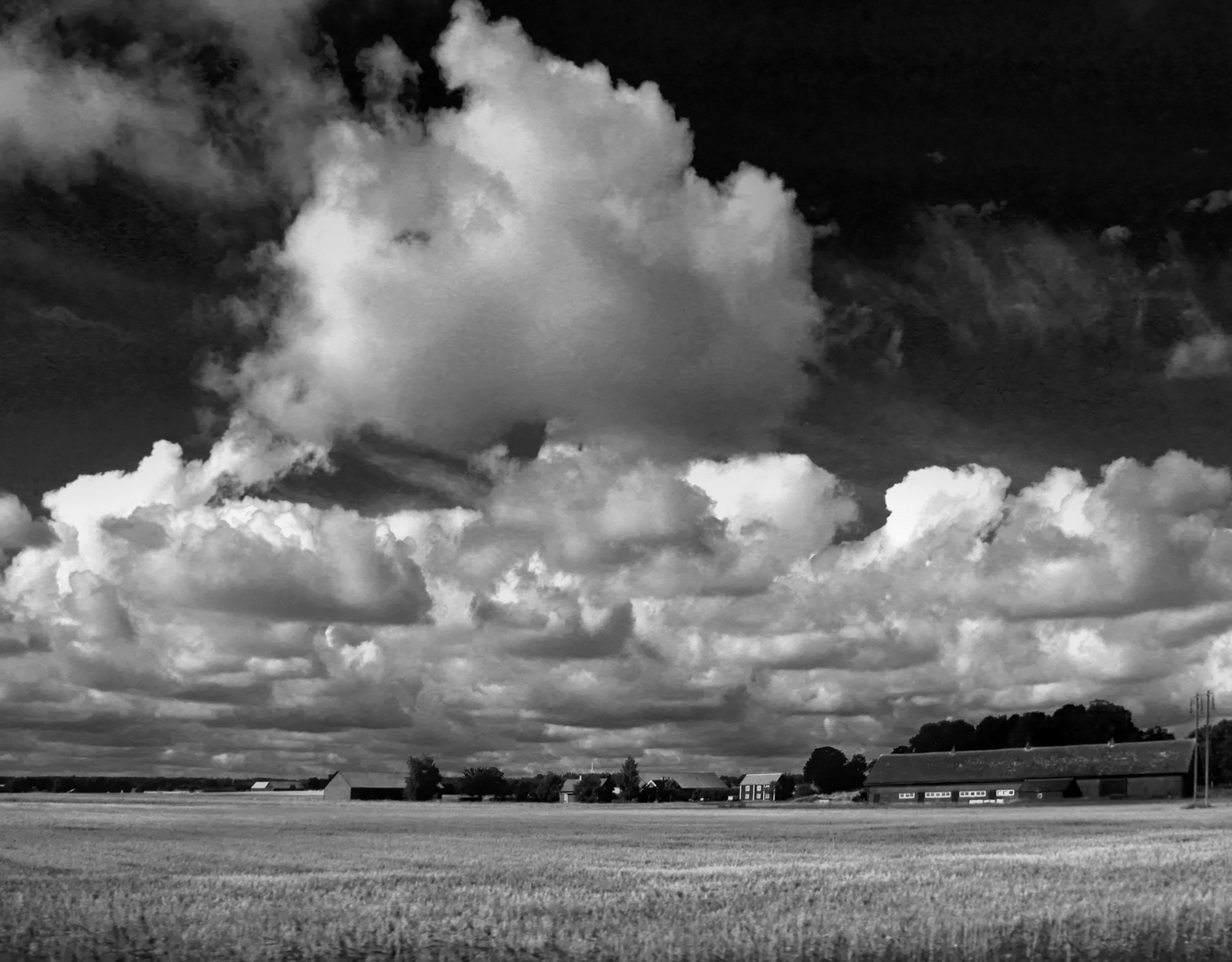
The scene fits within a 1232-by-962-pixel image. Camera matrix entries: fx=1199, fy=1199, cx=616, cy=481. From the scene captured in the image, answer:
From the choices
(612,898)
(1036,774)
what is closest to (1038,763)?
(1036,774)

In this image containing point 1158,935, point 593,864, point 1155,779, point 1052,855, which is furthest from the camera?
point 1155,779

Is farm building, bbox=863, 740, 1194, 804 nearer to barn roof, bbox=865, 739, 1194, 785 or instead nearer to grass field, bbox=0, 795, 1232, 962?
barn roof, bbox=865, 739, 1194, 785

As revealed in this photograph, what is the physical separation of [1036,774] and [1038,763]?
3227mm

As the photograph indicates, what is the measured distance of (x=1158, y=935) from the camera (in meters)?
21.8

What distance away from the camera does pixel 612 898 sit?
2827 centimetres

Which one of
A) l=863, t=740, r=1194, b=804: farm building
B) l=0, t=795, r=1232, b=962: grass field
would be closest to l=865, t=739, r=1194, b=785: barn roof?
l=863, t=740, r=1194, b=804: farm building

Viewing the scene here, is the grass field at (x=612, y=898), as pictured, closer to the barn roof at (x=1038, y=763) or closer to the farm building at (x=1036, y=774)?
the farm building at (x=1036, y=774)

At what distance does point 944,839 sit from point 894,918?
39.6 m

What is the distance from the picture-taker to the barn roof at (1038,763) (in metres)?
154

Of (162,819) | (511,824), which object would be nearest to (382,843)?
(511,824)

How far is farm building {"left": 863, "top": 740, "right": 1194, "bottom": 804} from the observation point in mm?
152375

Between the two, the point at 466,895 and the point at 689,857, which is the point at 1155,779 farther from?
the point at 466,895

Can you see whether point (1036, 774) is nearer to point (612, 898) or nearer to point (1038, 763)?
point (1038, 763)

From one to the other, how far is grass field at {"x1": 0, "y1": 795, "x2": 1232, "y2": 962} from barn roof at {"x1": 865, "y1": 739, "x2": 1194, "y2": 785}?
104 meters
